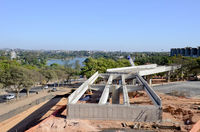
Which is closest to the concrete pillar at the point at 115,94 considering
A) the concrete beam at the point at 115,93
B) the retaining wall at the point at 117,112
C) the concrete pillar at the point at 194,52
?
the concrete beam at the point at 115,93

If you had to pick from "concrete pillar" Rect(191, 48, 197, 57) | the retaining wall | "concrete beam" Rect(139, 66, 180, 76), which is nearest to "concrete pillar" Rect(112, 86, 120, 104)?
the retaining wall

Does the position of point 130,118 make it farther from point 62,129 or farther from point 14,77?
point 14,77

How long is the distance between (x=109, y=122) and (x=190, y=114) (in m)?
10.1

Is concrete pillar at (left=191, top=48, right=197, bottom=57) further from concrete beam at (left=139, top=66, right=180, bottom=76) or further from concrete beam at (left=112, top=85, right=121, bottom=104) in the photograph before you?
concrete beam at (left=112, top=85, right=121, bottom=104)

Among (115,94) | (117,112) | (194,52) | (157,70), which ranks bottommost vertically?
(115,94)

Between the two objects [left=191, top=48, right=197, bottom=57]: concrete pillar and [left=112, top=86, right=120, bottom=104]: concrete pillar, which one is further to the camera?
[left=191, top=48, right=197, bottom=57]: concrete pillar

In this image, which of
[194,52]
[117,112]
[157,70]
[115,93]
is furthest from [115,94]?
[194,52]

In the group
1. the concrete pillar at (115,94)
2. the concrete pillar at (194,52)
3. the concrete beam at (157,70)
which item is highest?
the concrete pillar at (194,52)

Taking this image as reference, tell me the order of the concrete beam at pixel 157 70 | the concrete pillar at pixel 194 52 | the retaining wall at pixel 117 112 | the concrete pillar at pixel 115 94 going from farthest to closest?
the concrete pillar at pixel 194 52 → the concrete beam at pixel 157 70 → the concrete pillar at pixel 115 94 → the retaining wall at pixel 117 112

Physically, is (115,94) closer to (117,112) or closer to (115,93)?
(115,93)

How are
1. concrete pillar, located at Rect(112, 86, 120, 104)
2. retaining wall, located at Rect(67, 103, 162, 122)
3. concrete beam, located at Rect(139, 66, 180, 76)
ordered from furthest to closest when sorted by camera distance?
concrete beam, located at Rect(139, 66, 180, 76)
concrete pillar, located at Rect(112, 86, 120, 104)
retaining wall, located at Rect(67, 103, 162, 122)

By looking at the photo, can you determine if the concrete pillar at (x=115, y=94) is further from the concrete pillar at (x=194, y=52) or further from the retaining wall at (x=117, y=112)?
the concrete pillar at (x=194, y=52)

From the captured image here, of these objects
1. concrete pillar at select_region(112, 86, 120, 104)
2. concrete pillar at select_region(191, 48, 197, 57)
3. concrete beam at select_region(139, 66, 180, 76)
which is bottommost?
concrete pillar at select_region(112, 86, 120, 104)

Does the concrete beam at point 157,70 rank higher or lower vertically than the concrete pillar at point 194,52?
lower
